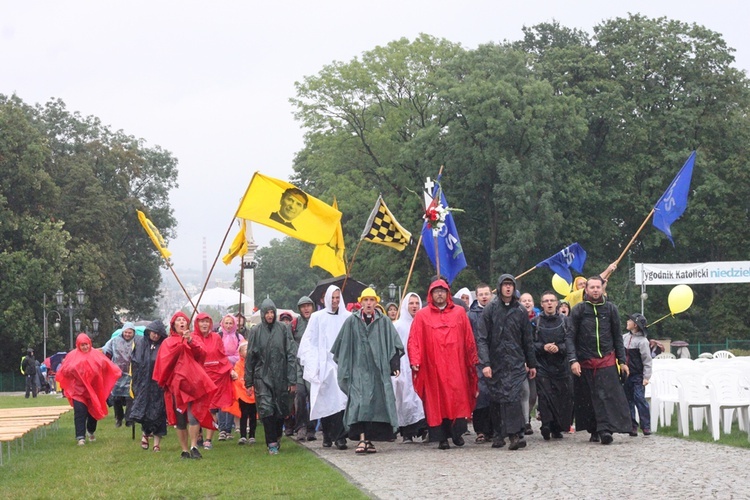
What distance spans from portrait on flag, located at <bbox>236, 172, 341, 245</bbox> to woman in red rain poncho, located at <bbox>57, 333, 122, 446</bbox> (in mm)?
3003

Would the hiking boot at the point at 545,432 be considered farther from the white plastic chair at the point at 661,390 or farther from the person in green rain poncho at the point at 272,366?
the person in green rain poncho at the point at 272,366

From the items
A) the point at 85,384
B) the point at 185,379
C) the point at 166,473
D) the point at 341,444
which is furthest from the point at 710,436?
the point at 85,384

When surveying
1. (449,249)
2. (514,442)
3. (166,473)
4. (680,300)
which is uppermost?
(449,249)

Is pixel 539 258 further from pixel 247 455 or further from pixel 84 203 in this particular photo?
pixel 247 455

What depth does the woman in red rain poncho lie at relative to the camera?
17422 mm

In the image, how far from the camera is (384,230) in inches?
803

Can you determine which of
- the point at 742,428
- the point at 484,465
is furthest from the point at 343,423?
the point at 742,428

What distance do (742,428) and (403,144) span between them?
120ft

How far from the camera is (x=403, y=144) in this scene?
51125 mm

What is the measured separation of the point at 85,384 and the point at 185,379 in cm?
368

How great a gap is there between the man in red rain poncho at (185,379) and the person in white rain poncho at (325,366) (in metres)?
1.44

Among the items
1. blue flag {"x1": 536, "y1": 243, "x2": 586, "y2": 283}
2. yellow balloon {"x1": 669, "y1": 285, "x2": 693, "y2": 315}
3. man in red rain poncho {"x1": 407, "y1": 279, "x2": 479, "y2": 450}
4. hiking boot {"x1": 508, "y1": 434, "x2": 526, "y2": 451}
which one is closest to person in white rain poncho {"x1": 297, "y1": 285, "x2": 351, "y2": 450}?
man in red rain poncho {"x1": 407, "y1": 279, "x2": 479, "y2": 450}

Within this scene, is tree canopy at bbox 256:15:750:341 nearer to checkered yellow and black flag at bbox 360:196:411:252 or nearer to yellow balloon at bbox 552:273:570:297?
yellow balloon at bbox 552:273:570:297

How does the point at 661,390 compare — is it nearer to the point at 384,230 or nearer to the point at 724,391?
the point at 724,391
